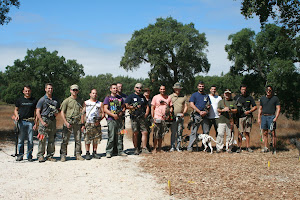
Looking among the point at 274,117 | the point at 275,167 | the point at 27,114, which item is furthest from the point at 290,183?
the point at 27,114

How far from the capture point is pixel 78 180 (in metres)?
6.79

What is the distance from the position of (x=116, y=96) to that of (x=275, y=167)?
16.5 feet

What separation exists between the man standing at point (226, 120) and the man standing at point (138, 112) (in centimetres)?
244

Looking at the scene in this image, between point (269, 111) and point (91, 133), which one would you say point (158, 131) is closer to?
point (91, 133)

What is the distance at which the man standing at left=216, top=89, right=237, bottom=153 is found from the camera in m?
10.2

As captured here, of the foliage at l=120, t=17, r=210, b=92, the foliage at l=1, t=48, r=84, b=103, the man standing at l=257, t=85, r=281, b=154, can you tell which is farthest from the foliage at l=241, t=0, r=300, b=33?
the foliage at l=1, t=48, r=84, b=103

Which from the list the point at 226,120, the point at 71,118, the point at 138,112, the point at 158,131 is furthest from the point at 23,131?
the point at 226,120

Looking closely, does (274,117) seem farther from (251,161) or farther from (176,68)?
(176,68)

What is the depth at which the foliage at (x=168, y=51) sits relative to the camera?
35.9 m

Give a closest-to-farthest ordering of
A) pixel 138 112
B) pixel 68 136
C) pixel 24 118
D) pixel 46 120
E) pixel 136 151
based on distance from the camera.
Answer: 1. pixel 46 120
2. pixel 24 118
3. pixel 68 136
4. pixel 138 112
5. pixel 136 151

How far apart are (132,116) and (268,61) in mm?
10995

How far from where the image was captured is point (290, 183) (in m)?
6.62

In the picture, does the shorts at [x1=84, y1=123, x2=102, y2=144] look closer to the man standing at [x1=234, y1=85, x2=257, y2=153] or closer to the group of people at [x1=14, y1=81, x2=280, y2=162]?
the group of people at [x1=14, y1=81, x2=280, y2=162]

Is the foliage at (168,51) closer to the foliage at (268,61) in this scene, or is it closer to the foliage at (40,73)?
the foliage at (40,73)
